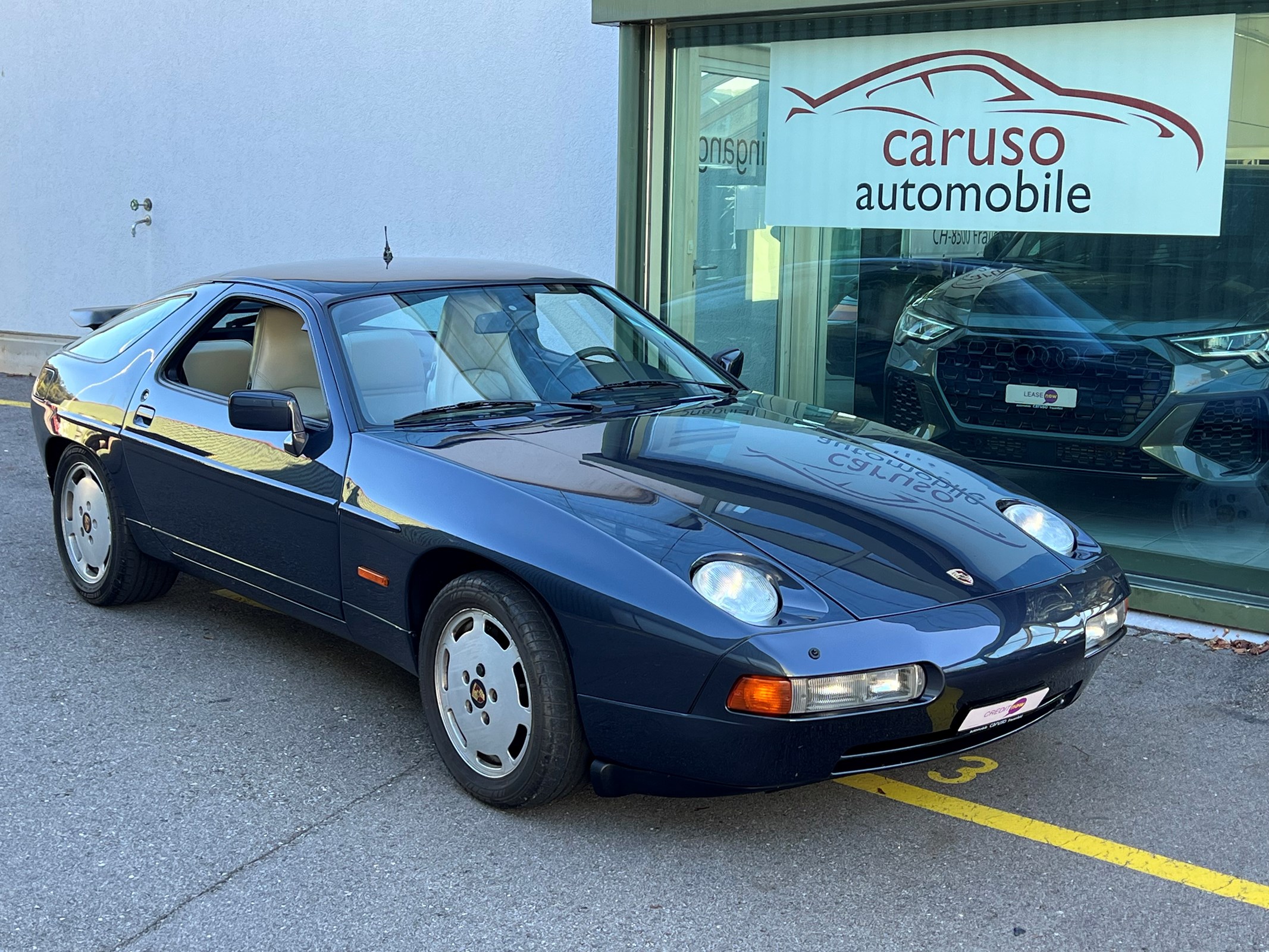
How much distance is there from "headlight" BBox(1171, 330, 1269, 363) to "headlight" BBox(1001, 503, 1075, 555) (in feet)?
7.25

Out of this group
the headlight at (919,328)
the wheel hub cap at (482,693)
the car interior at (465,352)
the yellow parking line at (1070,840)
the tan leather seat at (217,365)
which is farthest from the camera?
the headlight at (919,328)

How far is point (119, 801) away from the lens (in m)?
3.75

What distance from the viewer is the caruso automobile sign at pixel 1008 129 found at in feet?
18.6

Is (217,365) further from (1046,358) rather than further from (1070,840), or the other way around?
(1046,358)

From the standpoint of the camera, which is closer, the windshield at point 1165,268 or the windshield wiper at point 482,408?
the windshield wiper at point 482,408

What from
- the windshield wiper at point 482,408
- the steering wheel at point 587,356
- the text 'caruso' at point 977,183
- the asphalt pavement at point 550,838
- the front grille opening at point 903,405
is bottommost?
the asphalt pavement at point 550,838

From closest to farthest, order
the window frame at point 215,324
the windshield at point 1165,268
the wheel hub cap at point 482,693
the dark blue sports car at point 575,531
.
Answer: the dark blue sports car at point 575,531
the wheel hub cap at point 482,693
the window frame at point 215,324
the windshield at point 1165,268

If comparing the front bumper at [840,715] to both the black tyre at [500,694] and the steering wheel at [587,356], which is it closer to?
the black tyre at [500,694]

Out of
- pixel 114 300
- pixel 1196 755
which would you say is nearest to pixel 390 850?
pixel 1196 755

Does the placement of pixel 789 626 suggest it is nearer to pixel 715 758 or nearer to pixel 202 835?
pixel 715 758

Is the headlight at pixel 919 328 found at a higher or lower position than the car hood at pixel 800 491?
higher

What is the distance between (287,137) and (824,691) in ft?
28.5

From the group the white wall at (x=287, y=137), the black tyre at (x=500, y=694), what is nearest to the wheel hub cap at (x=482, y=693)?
the black tyre at (x=500, y=694)

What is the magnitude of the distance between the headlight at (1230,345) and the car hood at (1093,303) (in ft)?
0.11
